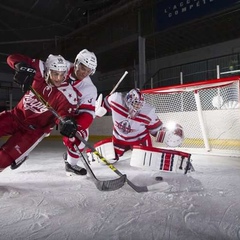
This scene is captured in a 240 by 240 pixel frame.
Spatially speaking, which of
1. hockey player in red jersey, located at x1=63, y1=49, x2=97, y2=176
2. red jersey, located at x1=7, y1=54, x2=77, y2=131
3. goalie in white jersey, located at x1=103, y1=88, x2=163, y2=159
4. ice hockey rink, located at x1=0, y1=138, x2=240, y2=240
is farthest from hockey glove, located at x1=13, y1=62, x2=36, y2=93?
goalie in white jersey, located at x1=103, y1=88, x2=163, y2=159

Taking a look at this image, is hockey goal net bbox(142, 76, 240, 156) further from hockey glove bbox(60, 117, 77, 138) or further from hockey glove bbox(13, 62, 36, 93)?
hockey glove bbox(13, 62, 36, 93)

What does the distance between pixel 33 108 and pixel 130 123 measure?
3.65ft

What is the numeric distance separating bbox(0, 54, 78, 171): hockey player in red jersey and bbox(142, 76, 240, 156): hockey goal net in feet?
6.01

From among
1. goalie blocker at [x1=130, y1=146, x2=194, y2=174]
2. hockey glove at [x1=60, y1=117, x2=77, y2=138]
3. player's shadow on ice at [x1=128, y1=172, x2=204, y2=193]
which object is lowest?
player's shadow on ice at [x1=128, y1=172, x2=204, y2=193]

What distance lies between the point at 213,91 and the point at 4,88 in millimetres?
10303

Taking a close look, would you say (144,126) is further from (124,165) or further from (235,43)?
(235,43)

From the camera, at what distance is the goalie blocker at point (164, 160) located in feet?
6.76

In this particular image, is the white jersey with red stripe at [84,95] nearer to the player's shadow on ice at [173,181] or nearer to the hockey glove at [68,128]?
the hockey glove at [68,128]

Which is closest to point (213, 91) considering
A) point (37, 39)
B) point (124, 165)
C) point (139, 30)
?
point (124, 165)

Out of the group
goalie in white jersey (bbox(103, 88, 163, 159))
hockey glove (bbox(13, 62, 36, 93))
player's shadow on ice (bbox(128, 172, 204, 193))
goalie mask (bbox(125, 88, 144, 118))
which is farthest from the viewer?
goalie in white jersey (bbox(103, 88, 163, 159))

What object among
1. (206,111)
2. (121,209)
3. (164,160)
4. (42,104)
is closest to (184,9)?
(206,111)

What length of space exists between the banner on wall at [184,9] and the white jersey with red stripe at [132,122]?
483 centimetres

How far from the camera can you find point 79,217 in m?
1.20

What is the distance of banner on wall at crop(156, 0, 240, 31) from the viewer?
6.29 metres
